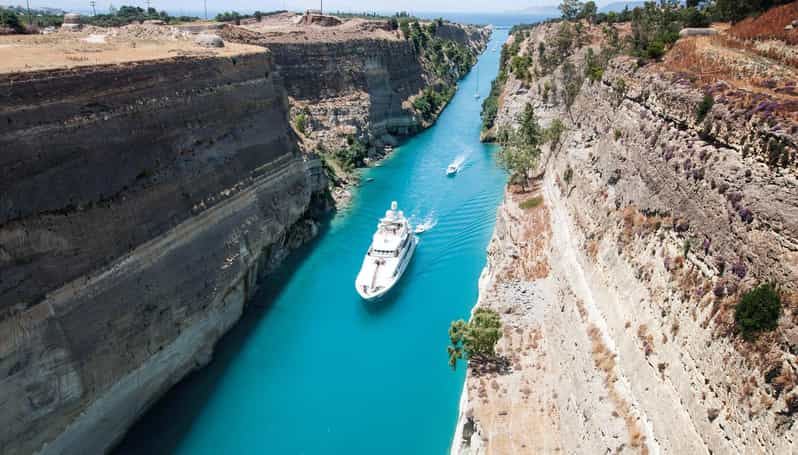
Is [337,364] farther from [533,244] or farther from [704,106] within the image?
[704,106]

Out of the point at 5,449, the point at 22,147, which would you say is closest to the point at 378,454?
the point at 5,449

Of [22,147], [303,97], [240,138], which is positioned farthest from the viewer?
[303,97]

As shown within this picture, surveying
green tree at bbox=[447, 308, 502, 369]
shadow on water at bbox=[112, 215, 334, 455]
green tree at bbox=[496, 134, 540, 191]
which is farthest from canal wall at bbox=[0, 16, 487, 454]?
green tree at bbox=[496, 134, 540, 191]

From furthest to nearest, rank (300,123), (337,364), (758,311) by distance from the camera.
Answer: (300,123), (337,364), (758,311)

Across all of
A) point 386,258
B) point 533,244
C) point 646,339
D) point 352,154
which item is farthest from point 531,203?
point 352,154

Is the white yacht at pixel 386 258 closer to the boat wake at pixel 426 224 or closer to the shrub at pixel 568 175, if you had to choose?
the boat wake at pixel 426 224

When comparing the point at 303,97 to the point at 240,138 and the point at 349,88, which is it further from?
the point at 240,138

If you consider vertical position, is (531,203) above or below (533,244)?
above

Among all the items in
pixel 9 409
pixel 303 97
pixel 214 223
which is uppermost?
pixel 303 97
